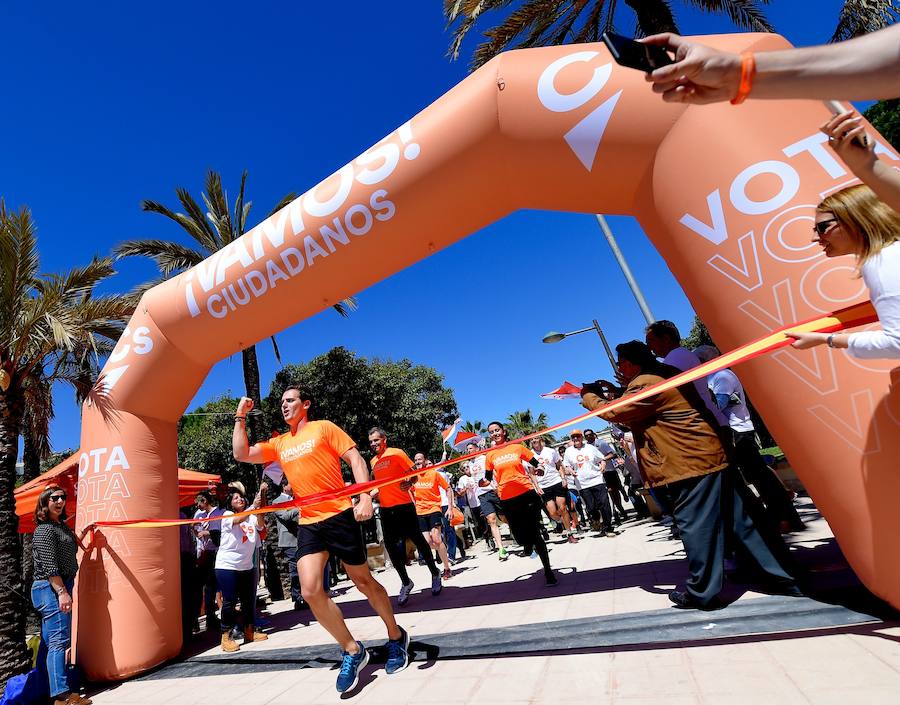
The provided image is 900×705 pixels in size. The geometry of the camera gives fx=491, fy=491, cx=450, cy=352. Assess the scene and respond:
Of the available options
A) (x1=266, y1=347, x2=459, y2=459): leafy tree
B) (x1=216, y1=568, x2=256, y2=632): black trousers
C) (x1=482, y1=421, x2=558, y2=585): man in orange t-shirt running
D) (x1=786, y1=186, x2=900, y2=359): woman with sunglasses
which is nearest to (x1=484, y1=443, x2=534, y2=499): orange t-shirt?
(x1=482, y1=421, x2=558, y2=585): man in orange t-shirt running

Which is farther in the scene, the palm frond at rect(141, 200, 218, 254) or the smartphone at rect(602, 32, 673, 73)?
the palm frond at rect(141, 200, 218, 254)

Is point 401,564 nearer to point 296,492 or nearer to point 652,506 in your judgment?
point 296,492

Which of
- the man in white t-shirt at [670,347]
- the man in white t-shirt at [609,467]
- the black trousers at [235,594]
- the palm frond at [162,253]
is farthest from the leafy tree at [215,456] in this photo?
the man in white t-shirt at [670,347]

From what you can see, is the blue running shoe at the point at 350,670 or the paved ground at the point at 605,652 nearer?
the paved ground at the point at 605,652

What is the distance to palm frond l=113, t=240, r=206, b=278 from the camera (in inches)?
520

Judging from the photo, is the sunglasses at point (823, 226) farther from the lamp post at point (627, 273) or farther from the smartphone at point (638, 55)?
the lamp post at point (627, 273)

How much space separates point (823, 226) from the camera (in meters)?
2.29

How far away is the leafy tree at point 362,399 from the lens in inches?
950

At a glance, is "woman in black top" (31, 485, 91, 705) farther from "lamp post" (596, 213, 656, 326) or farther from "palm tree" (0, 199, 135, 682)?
"lamp post" (596, 213, 656, 326)

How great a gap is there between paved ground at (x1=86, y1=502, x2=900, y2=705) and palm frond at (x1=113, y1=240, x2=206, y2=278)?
1076 centimetres

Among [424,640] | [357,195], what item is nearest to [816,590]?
[424,640]

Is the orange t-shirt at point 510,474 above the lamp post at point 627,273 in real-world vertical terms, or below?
below

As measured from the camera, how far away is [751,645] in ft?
8.76

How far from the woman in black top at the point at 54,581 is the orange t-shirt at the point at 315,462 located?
104 inches
